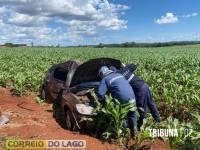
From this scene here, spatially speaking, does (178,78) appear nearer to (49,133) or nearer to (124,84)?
(124,84)

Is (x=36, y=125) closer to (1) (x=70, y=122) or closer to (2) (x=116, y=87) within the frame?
(1) (x=70, y=122)

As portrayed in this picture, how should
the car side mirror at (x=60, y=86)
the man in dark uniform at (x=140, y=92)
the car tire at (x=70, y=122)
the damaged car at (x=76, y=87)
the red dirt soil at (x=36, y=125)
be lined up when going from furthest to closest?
1. the car side mirror at (x=60, y=86)
2. the man in dark uniform at (x=140, y=92)
3. the car tire at (x=70, y=122)
4. the damaged car at (x=76, y=87)
5. the red dirt soil at (x=36, y=125)

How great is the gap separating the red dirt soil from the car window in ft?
3.39

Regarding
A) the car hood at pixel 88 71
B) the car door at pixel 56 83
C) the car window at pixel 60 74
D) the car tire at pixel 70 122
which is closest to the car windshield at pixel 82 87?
the car hood at pixel 88 71

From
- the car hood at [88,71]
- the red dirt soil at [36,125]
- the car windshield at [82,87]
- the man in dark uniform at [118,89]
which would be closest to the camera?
the red dirt soil at [36,125]

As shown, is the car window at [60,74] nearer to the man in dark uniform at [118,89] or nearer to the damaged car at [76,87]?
the damaged car at [76,87]

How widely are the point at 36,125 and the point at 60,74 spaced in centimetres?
315

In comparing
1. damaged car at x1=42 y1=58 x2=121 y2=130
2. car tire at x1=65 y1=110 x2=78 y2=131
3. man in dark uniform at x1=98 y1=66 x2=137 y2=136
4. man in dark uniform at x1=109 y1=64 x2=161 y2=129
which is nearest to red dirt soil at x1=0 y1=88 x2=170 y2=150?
car tire at x1=65 y1=110 x2=78 y2=131

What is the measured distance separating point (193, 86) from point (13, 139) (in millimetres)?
6342

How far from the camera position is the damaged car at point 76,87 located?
24.1 ft

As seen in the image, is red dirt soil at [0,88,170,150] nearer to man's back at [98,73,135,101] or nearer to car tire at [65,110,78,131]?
car tire at [65,110,78,131]

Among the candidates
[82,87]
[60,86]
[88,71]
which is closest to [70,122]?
[82,87]

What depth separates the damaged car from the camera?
24.1ft

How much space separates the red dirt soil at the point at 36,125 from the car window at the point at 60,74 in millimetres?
1035
